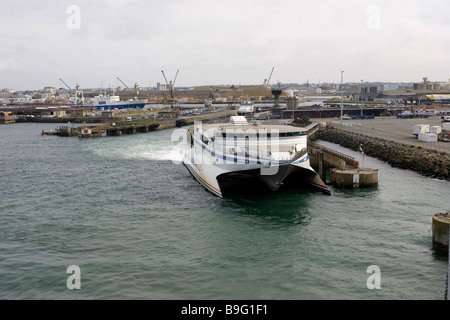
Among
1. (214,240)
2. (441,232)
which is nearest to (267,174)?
(214,240)

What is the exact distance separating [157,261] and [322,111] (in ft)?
262

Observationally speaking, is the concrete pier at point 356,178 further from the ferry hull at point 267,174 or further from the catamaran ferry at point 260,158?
the catamaran ferry at point 260,158

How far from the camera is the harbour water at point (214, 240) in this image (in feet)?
50.7

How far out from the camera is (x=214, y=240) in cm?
2020

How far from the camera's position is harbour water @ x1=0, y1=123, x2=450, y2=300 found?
15445 millimetres

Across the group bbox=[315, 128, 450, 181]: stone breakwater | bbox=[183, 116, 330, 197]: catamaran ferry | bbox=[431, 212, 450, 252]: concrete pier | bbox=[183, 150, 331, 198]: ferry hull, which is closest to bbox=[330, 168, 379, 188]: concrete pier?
bbox=[183, 150, 331, 198]: ferry hull

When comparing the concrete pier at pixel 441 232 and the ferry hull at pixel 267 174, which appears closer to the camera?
the concrete pier at pixel 441 232

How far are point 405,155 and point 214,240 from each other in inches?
963

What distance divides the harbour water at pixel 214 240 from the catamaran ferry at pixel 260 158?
140cm

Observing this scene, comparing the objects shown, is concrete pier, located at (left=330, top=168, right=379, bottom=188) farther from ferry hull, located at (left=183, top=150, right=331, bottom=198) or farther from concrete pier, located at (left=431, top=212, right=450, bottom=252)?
concrete pier, located at (left=431, top=212, right=450, bottom=252)

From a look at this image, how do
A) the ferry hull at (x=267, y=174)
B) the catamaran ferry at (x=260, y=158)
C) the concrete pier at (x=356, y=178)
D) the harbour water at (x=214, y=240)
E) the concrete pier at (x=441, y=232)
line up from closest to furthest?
the harbour water at (x=214, y=240) → the concrete pier at (x=441, y=232) → the catamaran ferry at (x=260, y=158) → the ferry hull at (x=267, y=174) → the concrete pier at (x=356, y=178)

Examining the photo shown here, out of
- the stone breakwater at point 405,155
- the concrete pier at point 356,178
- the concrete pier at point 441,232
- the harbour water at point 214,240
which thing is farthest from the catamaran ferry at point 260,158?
the stone breakwater at point 405,155

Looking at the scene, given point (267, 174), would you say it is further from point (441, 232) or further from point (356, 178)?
point (441, 232)
